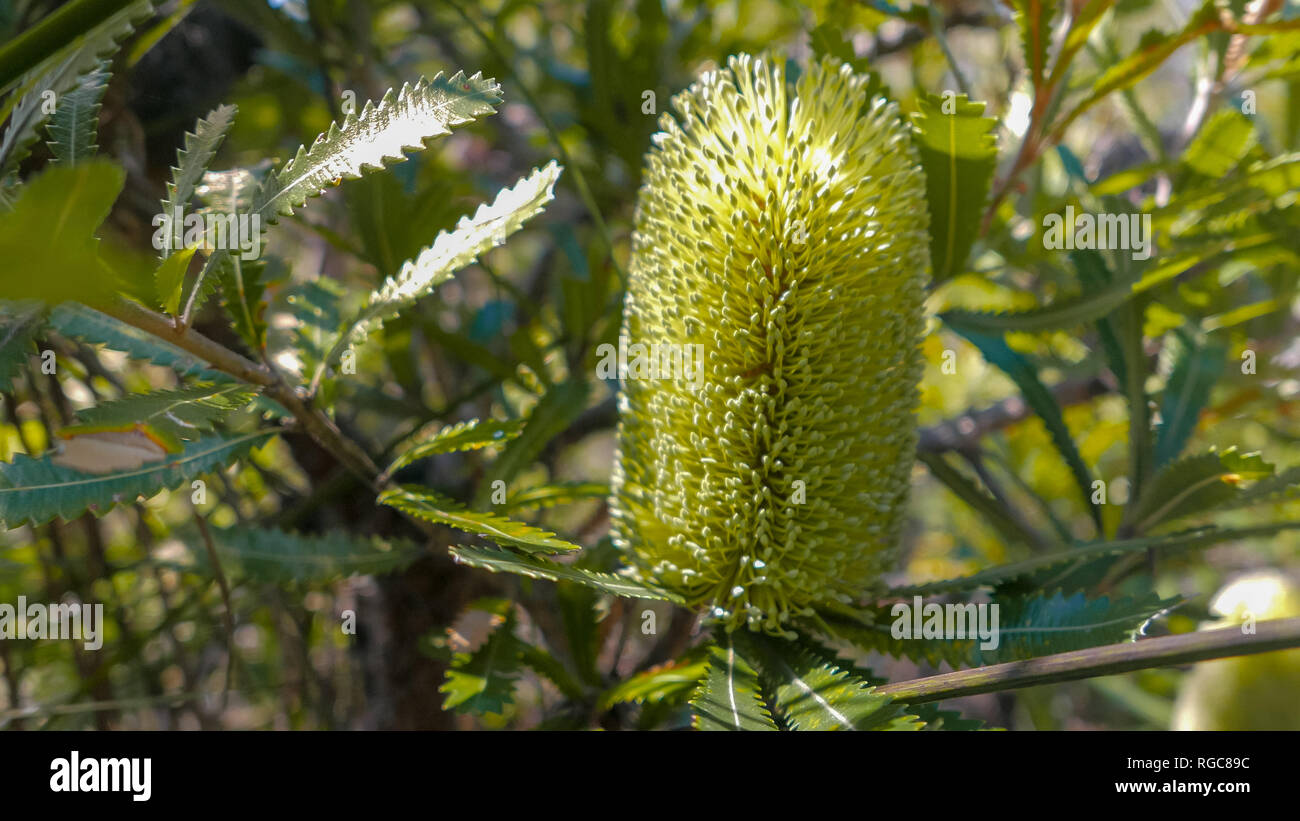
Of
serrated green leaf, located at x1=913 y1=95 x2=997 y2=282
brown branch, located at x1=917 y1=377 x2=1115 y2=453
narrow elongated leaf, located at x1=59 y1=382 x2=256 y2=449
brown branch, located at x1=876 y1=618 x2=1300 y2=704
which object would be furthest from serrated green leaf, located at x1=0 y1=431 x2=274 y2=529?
brown branch, located at x1=917 y1=377 x2=1115 y2=453

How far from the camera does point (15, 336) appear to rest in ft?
1.80

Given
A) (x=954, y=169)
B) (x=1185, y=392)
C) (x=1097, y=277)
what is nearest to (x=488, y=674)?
(x=954, y=169)

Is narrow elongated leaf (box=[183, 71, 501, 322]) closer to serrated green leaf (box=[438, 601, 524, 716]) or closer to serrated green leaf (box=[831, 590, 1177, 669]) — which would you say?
serrated green leaf (box=[438, 601, 524, 716])

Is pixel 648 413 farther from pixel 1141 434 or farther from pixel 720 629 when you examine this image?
pixel 1141 434

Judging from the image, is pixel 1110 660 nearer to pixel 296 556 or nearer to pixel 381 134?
pixel 381 134

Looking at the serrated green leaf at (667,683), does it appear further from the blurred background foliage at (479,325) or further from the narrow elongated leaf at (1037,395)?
the narrow elongated leaf at (1037,395)

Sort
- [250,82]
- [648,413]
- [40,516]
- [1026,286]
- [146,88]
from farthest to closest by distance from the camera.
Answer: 1. [1026,286]
2. [250,82]
3. [146,88]
4. [648,413]
5. [40,516]

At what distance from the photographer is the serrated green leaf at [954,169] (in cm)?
76

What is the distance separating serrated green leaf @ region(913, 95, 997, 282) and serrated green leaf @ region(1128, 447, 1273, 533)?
1.01 feet

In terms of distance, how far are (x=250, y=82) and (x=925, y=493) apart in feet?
7.69

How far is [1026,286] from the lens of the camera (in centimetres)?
159

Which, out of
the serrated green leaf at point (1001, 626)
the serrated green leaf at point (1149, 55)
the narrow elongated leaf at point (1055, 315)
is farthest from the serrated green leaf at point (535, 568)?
the serrated green leaf at point (1149, 55)

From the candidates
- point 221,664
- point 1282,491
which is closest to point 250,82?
point 221,664
